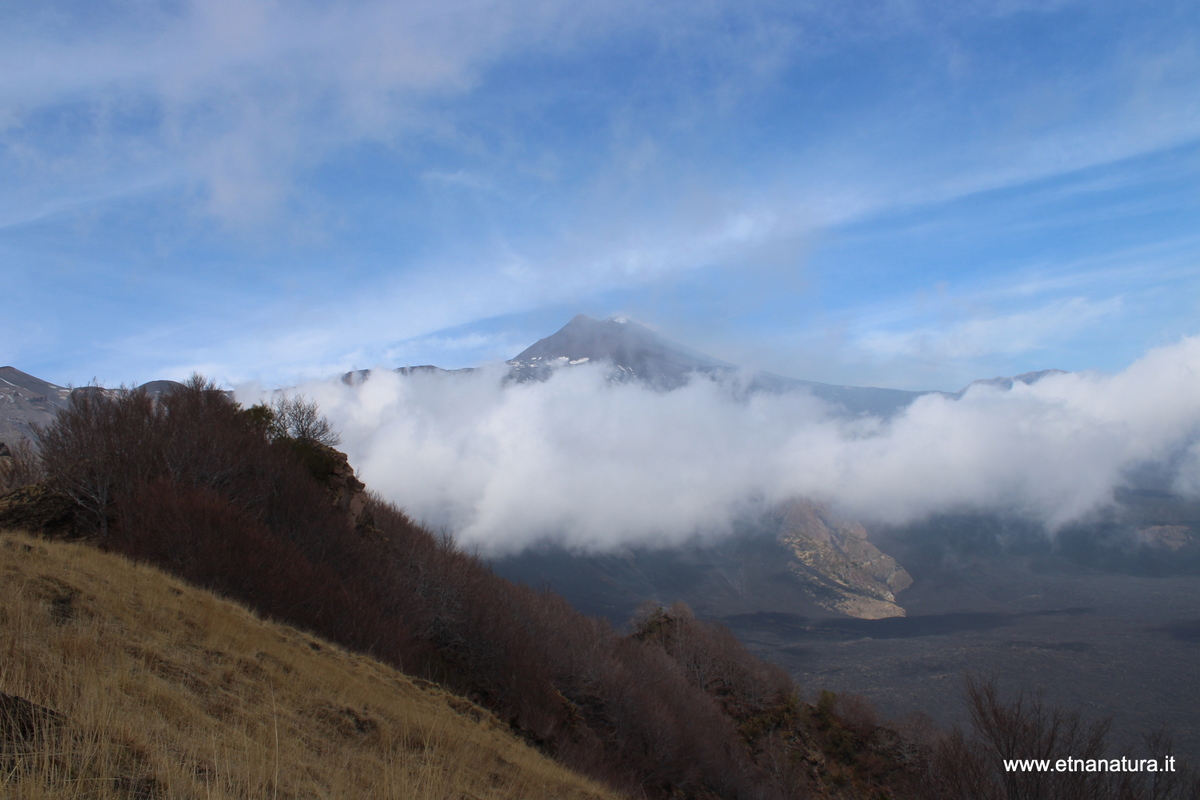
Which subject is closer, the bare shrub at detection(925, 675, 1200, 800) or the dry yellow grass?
the dry yellow grass

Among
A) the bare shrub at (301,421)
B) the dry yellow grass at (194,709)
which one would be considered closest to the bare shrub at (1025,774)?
the dry yellow grass at (194,709)

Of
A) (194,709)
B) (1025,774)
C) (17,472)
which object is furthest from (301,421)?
(1025,774)

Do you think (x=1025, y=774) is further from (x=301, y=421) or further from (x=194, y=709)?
(x=301, y=421)

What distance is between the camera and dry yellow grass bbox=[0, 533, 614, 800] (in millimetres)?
5305

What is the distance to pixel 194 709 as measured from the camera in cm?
754

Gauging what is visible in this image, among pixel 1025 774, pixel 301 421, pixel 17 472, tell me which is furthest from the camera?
pixel 301 421

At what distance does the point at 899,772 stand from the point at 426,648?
4636 cm

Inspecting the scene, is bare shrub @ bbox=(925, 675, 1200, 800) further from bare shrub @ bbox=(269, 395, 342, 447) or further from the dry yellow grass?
bare shrub @ bbox=(269, 395, 342, 447)

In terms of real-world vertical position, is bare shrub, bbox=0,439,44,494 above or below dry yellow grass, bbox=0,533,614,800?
above

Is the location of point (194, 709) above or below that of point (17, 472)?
below

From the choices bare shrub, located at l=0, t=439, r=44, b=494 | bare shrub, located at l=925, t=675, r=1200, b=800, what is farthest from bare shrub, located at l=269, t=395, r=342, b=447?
bare shrub, located at l=925, t=675, r=1200, b=800

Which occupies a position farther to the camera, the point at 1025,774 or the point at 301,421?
the point at 301,421

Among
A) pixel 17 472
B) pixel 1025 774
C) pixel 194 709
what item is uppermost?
pixel 17 472

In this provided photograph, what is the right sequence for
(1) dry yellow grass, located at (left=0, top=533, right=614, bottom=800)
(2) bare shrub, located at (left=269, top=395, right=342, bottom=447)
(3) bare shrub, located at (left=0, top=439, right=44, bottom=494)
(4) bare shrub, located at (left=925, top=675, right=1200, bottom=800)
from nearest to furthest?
(1) dry yellow grass, located at (left=0, top=533, right=614, bottom=800) < (4) bare shrub, located at (left=925, top=675, right=1200, bottom=800) < (3) bare shrub, located at (left=0, top=439, right=44, bottom=494) < (2) bare shrub, located at (left=269, top=395, right=342, bottom=447)
